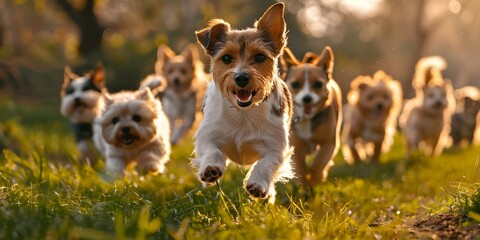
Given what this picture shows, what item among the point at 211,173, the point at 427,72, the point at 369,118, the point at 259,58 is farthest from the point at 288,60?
the point at 427,72

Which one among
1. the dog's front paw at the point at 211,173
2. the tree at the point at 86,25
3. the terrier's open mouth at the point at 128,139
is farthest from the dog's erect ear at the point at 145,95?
the tree at the point at 86,25

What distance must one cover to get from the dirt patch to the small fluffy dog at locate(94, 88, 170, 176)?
349 centimetres

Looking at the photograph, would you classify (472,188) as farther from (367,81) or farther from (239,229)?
(367,81)

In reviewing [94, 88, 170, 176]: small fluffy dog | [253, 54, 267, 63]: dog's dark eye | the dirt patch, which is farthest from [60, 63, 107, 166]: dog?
the dirt patch

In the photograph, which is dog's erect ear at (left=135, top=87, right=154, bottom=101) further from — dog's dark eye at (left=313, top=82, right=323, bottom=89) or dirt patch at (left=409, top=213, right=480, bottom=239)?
dirt patch at (left=409, top=213, right=480, bottom=239)

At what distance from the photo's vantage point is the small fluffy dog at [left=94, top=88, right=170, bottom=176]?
23.6ft

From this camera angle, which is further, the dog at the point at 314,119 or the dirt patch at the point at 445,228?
the dog at the point at 314,119

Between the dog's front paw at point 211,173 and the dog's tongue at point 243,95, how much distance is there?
654 millimetres

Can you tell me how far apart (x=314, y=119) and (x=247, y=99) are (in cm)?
239

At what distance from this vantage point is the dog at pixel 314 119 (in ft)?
23.0

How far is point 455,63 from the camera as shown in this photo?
41969 mm

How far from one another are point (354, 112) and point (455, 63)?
3324cm

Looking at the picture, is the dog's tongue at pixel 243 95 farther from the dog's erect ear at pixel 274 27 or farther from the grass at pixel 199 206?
the grass at pixel 199 206

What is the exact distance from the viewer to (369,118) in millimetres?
11102
